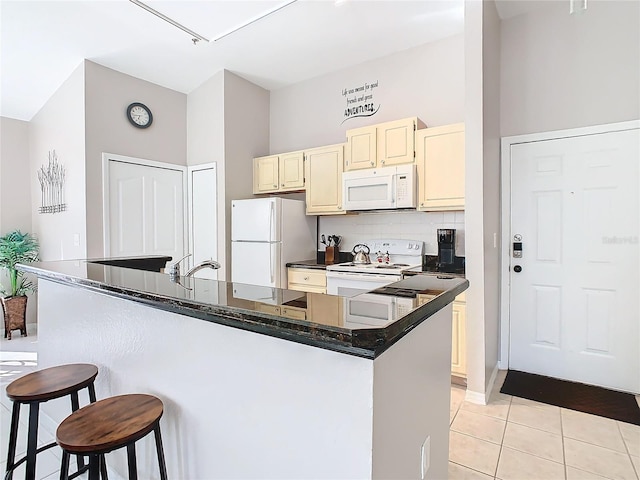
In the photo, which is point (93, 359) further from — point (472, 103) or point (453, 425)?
point (472, 103)

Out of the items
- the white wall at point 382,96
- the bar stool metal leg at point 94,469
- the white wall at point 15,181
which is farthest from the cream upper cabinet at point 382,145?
the white wall at point 15,181

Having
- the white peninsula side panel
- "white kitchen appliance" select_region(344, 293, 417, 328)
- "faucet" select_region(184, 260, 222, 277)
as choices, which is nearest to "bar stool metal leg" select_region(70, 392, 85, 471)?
the white peninsula side panel

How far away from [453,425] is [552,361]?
133cm

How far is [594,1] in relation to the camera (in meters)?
2.75

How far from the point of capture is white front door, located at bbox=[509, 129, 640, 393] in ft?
8.87

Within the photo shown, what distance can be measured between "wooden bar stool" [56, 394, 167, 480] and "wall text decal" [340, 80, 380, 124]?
3434mm

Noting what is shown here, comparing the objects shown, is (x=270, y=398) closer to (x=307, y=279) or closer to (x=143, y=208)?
(x=307, y=279)

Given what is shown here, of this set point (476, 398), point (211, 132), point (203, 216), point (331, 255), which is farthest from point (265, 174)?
point (476, 398)

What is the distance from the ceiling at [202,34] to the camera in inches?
117

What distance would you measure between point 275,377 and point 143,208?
3574 millimetres

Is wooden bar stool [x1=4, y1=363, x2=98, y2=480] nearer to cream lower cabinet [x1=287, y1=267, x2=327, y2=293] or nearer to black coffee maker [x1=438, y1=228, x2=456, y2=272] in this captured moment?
cream lower cabinet [x1=287, y1=267, x2=327, y2=293]

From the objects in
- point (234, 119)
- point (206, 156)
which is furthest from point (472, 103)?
point (206, 156)

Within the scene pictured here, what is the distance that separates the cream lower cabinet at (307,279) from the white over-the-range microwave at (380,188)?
74 centimetres

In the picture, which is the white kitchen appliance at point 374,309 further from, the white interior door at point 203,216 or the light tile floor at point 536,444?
the white interior door at point 203,216
